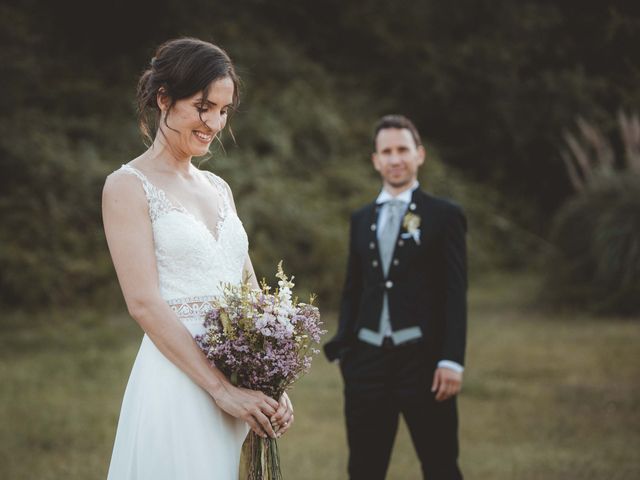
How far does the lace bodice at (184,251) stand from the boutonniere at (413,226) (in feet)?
4.99

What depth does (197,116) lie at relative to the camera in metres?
2.57

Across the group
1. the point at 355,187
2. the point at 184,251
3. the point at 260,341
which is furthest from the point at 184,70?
the point at 355,187

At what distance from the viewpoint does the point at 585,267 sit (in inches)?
408

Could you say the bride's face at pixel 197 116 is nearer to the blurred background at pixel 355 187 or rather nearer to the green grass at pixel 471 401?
the blurred background at pixel 355 187

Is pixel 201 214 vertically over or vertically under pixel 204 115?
under

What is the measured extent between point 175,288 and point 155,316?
6.9 inches

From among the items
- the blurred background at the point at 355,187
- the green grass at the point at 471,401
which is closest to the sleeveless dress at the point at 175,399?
the blurred background at the point at 355,187

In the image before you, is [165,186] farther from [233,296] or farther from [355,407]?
[355,407]

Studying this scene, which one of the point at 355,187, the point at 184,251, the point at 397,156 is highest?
the point at 355,187

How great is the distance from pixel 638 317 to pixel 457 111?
869cm

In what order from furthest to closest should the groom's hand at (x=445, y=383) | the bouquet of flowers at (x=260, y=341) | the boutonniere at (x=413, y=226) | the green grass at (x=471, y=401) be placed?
the green grass at (x=471, y=401), the boutonniere at (x=413, y=226), the groom's hand at (x=445, y=383), the bouquet of flowers at (x=260, y=341)

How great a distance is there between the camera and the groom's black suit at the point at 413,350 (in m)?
3.87

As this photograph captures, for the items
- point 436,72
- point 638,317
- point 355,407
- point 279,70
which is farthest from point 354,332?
point 436,72

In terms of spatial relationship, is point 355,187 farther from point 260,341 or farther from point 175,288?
point 260,341
